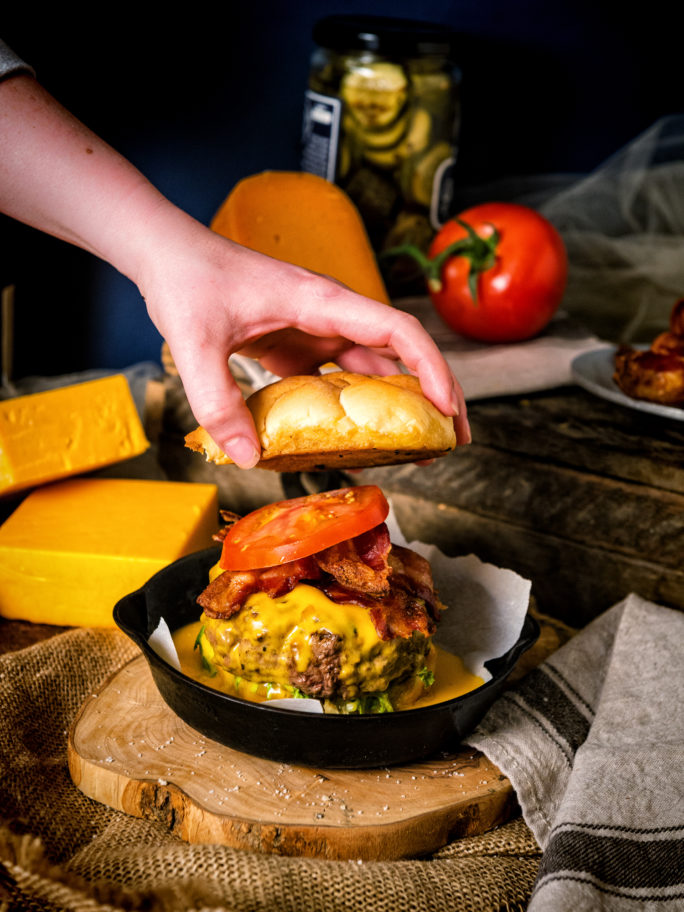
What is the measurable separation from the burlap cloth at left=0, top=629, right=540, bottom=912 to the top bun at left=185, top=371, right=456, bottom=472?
663 millimetres

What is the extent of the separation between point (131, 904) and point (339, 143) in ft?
7.76

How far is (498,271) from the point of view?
8.94ft

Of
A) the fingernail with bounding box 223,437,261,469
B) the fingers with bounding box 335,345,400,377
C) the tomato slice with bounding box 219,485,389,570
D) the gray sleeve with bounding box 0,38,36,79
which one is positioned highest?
the gray sleeve with bounding box 0,38,36,79

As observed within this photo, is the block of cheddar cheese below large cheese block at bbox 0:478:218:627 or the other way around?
the other way around

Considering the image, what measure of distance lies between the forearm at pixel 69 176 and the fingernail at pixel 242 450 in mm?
406

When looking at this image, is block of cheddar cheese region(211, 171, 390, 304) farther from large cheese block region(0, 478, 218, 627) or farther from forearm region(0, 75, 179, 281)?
forearm region(0, 75, 179, 281)

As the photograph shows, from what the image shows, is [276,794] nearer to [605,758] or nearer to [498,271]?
[605,758]

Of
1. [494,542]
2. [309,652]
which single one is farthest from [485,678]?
[494,542]

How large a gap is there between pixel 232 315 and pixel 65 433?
1067mm

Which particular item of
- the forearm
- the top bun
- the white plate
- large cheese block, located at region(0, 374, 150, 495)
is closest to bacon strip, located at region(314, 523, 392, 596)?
the top bun

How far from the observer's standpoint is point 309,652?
152 cm

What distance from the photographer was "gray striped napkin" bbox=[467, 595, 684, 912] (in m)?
1.36

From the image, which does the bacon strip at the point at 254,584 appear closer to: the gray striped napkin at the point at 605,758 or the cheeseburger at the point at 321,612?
the cheeseburger at the point at 321,612

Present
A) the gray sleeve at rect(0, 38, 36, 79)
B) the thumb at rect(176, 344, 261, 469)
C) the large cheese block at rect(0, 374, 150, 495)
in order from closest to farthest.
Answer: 1. the thumb at rect(176, 344, 261, 469)
2. the gray sleeve at rect(0, 38, 36, 79)
3. the large cheese block at rect(0, 374, 150, 495)
